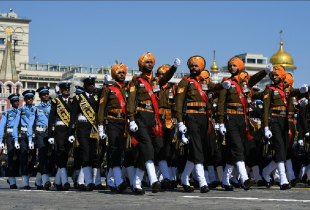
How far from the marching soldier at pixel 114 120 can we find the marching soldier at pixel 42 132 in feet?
6.09

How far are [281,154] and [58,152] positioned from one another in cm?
473

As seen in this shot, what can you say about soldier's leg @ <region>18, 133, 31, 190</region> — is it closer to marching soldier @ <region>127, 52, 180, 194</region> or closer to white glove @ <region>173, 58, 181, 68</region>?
marching soldier @ <region>127, 52, 180, 194</region>

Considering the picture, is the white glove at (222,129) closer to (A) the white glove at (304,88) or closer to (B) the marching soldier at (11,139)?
(A) the white glove at (304,88)

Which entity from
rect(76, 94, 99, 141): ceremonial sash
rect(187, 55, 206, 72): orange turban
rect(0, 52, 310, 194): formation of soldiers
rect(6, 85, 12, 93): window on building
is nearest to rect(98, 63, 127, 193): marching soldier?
rect(0, 52, 310, 194): formation of soldiers

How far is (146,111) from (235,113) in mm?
1896

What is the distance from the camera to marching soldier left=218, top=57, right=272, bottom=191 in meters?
12.1

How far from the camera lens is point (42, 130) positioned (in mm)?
14289

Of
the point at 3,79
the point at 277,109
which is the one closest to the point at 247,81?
the point at 277,109

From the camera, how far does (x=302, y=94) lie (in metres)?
13.6

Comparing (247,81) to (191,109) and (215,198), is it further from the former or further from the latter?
(215,198)

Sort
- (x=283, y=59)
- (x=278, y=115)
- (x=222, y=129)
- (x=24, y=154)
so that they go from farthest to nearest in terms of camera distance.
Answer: (x=283, y=59)
(x=24, y=154)
(x=278, y=115)
(x=222, y=129)

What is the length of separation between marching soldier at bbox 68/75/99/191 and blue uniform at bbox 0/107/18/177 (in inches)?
93.7

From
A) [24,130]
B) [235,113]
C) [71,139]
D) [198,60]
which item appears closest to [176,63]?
[198,60]

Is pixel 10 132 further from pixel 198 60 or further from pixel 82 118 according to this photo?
pixel 198 60
